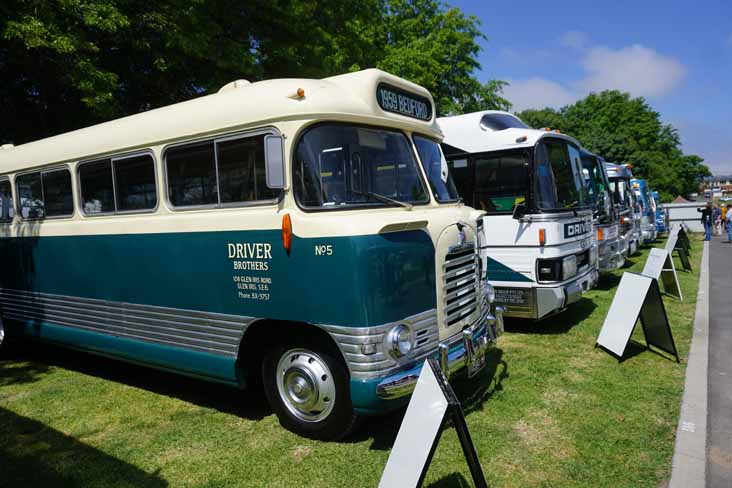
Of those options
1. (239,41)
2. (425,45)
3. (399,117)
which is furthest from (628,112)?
(399,117)

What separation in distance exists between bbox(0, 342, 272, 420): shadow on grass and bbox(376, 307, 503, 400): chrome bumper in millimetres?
1820

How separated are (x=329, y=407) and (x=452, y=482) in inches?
46.3

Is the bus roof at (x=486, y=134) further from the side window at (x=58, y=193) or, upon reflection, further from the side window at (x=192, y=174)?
the side window at (x=58, y=193)

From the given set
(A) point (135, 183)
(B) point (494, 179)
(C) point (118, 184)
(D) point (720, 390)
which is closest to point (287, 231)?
(A) point (135, 183)

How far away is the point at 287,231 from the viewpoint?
167 inches

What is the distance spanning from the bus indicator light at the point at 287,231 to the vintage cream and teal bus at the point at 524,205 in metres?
3.87

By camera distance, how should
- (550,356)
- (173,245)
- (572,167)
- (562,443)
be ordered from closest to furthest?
(562,443) → (173,245) → (550,356) → (572,167)

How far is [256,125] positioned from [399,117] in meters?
1.33

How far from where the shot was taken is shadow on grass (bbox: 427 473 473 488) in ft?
12.4

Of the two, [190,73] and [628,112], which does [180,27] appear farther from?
[628,112]

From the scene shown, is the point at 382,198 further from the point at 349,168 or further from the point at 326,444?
the point at 326,444

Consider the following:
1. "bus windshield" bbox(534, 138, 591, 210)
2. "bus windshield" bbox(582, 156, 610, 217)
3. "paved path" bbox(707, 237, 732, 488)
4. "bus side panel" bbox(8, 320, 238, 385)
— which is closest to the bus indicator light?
"bus side panel" bbox(8, 320, 238, 385)

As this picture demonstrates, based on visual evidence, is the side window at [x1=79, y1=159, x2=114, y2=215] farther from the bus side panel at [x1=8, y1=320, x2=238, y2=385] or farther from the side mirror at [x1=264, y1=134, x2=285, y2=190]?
the side mirror at [x1=264, y1=134, x2=285, y2=190]

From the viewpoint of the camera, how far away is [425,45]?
949 inches
